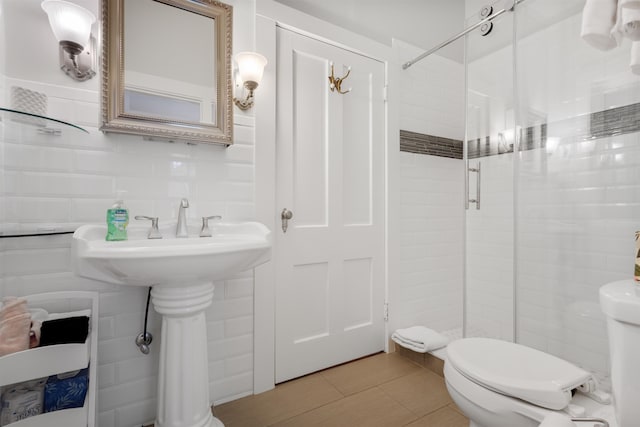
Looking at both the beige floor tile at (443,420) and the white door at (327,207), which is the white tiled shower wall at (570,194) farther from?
the white door at (327,207)

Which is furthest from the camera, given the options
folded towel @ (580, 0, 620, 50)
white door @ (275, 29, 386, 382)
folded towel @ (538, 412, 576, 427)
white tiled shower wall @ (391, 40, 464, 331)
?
white tiled shower wall @ (391, 40, 464, 331)

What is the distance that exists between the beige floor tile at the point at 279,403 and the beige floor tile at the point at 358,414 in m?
0.05

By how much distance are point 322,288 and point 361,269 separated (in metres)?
0.31

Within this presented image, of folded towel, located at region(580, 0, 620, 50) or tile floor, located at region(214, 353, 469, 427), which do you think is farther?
tile floor, located at region(214, 353, 469, 427)

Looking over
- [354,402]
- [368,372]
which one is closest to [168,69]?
[354,402]

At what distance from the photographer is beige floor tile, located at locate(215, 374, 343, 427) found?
146 centimetres

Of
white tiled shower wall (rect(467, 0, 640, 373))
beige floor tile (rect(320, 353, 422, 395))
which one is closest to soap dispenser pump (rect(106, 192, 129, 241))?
beige floor tile (rect(320, 353, 422, 395))

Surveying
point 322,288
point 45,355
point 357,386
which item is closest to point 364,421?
point 357,386

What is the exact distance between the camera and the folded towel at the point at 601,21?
96 cm

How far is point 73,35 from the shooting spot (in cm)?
120

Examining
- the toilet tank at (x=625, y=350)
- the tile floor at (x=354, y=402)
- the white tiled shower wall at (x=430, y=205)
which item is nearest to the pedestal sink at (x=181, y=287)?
the tile floor at (x=354, y=402)

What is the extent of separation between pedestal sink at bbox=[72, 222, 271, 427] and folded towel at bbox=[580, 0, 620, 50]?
1.29 meters

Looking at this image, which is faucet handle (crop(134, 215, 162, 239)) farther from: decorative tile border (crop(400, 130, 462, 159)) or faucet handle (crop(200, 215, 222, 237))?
decorative tile border (crop(400, 130, 462, 159))

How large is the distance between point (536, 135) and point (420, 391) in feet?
5.27
